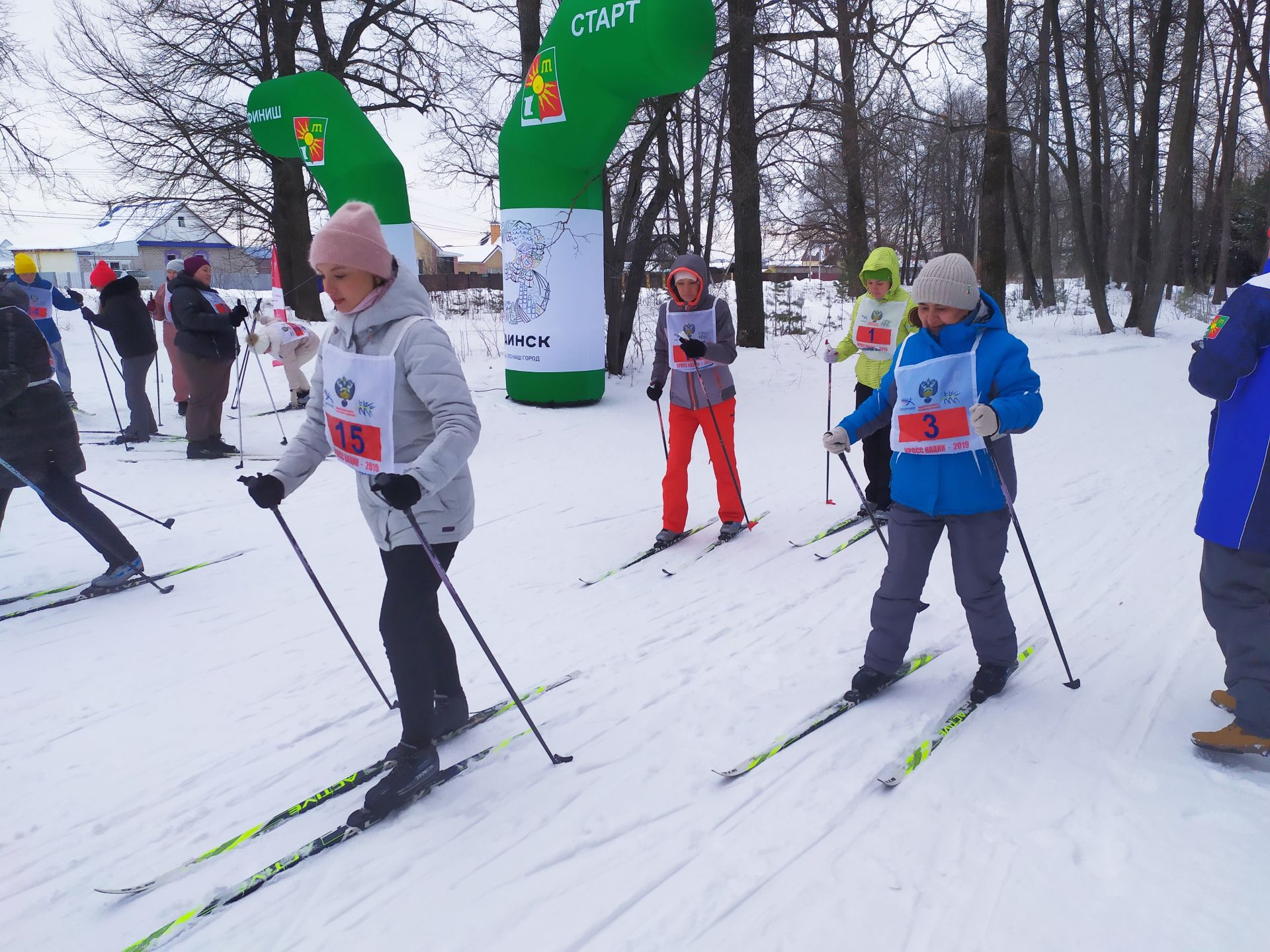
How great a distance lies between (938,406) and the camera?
126 inches

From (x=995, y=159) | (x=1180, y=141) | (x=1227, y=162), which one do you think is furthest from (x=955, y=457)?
(x=1227, y=162)

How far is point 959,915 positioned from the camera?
2207 millimetres

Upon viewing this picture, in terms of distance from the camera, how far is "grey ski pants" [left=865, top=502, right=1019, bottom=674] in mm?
3236

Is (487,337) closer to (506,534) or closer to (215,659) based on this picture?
(506,534)

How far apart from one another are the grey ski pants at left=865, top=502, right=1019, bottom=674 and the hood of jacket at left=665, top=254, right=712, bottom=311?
258 centimetres

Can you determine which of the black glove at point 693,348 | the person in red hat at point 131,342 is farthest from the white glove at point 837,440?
the person in red hat at point 131,342

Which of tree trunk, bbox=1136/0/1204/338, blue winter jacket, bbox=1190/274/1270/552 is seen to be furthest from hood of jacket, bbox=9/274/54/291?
tree trunk, bbox=1136/0/1204/338

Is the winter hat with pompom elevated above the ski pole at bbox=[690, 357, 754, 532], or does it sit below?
above

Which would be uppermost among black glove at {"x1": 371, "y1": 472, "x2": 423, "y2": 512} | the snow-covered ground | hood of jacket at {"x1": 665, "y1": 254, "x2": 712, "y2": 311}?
hood of jacket at {"x1": 665, "y1": 254, "x2": 712, "y2": 311}

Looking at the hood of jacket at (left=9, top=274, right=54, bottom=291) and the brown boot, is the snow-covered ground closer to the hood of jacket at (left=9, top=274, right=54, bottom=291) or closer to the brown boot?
the brown boot

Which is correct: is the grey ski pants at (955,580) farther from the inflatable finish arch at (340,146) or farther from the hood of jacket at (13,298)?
the inflatable finish arch at (340,146)

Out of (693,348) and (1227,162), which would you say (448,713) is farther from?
(1227,162)

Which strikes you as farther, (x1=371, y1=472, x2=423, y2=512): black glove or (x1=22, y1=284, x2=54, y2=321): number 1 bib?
(x1=22, y1=284, x2=54, y2=321): number 1 bib

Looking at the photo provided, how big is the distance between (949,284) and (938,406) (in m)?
0.46
